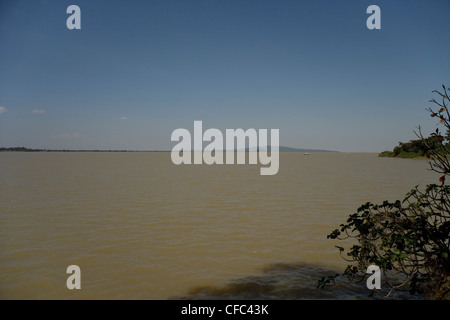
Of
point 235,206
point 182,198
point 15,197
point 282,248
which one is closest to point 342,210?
point 235,206

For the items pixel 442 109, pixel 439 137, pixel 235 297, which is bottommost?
pixel 235 297

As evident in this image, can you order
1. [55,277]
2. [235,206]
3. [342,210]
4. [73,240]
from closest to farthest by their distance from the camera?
[55,277], [73,240], [342,210], [235,206]

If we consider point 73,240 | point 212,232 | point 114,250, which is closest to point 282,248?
point 212,232

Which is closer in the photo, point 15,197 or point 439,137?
point 439,137

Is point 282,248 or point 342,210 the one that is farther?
point 342,210

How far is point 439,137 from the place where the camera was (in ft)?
13.3

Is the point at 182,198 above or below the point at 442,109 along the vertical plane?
below

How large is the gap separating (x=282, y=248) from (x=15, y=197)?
50.7 feet

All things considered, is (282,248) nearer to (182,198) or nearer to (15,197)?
(182,198)
